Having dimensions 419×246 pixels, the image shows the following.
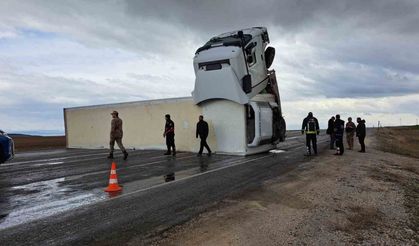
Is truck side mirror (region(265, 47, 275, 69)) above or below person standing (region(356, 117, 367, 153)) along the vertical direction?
above

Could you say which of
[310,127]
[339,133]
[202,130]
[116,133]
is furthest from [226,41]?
[339,133]

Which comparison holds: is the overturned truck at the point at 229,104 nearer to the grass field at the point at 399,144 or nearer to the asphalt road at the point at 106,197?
the asphalt road at the point at 106,197

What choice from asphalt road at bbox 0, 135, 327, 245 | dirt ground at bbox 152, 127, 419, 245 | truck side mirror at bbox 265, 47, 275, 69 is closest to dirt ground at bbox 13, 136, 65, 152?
asphalt road at bbox 0, 135, 327, 245

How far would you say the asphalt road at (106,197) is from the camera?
5.59 metres

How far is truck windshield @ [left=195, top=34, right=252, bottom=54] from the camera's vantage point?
16.6m

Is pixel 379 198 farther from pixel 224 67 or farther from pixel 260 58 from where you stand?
pixel 260 58

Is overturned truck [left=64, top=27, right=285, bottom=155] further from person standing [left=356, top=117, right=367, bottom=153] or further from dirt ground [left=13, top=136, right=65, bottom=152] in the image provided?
dirt ground [left=13, top=136, right=65, bottom=152]

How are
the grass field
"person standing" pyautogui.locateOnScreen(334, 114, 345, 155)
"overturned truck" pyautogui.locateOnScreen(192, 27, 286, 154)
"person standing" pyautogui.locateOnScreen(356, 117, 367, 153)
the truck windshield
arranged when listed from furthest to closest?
1. the grass field
2. "person standing" pyautogui.locateOnScreen(356, 117, 367, 153)
3. "person standing" pyautogui.locateOnScreen(334, 114, 345, 155)
4. the truck windshield
5. "overturned truck" pyautogui.locateOnScreen(192, 27, 286, 154)

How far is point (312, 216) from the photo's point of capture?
6.80m

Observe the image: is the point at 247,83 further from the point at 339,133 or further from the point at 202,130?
the point at 339,133

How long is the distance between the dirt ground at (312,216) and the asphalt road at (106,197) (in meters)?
0.49

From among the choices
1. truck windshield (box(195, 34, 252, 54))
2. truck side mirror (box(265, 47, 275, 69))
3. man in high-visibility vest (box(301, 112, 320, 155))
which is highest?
truck windshield (box(195, 34, 252, 54))

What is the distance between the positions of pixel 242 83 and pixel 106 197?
9.74 m

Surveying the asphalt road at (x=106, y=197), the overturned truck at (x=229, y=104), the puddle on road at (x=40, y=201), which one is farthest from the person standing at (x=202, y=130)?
the puddle on road at (x=40, y=201)
